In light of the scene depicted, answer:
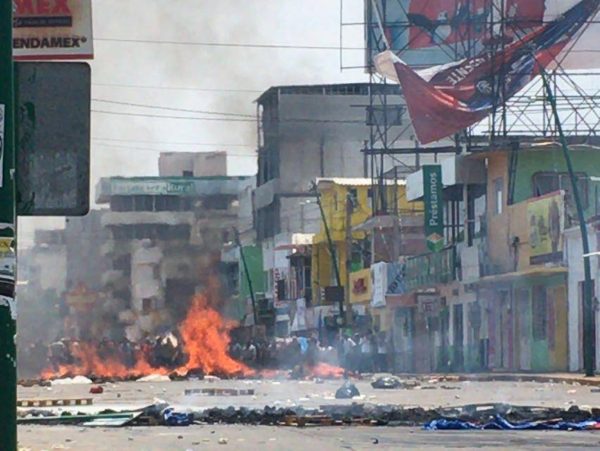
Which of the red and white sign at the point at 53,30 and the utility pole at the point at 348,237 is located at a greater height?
the utility pole at the point at 348,237

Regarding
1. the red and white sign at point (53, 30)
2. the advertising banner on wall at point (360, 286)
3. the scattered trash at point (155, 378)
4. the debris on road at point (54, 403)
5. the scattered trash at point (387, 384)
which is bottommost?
the scattered trash at point (155, 378)

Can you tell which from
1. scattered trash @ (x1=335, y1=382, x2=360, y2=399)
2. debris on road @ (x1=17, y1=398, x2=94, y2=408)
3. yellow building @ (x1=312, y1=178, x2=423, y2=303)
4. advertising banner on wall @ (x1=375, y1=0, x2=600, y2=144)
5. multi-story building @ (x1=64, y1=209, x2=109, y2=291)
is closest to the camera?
debris on road @ (x1=17, y1=398, x2=94, y2=408)

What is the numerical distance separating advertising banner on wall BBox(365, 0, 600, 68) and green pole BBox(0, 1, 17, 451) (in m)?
52.2

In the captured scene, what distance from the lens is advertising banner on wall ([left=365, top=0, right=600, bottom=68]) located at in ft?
201

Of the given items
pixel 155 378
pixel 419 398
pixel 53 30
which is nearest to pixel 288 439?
pixel 53 30

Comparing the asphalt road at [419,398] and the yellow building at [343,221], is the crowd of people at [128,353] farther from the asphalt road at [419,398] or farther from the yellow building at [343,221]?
the asphalt road at [419,398]

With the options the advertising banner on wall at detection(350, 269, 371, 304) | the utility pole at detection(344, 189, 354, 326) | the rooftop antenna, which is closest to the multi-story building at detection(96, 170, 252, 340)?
the utility pole at detection(344, 189, 354, 326)

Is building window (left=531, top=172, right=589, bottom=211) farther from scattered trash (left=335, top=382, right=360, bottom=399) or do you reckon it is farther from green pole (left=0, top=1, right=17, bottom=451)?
green pole (left=0, top=1, right=17, bottom=451)

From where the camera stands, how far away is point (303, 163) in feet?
383

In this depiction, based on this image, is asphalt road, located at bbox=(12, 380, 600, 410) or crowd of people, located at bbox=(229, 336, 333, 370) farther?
crowd of people, located at bbox=(229, 336, 333, 370)

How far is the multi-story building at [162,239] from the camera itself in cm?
13138

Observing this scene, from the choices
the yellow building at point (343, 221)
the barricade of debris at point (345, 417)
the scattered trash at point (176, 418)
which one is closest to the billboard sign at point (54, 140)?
the barricade of debris at point (345, 417)

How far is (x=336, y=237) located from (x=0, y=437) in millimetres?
90071

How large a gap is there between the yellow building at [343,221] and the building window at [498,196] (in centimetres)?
2465
